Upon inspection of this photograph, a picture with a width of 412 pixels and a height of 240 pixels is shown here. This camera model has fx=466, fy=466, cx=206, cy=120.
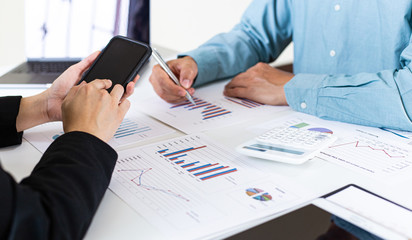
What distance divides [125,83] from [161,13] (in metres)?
2.14

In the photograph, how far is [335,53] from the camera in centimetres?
137

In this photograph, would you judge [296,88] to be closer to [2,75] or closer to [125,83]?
[125,83]

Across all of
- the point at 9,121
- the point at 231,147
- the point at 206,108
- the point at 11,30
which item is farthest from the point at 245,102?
the point at 11,30

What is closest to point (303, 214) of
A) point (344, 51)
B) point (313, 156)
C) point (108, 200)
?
point (313, 156)

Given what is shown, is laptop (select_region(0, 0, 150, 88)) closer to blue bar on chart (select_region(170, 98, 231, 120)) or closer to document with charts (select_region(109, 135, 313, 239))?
blue bar on chart (select_region(170, 98, 231, 120))

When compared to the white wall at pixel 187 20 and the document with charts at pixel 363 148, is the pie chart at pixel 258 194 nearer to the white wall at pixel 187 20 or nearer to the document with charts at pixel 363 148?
the document with charts at pixel 363 148

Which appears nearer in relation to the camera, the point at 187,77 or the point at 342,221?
the point at 342,221

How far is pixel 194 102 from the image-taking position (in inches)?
48.9

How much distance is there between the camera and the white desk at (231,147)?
657 mm

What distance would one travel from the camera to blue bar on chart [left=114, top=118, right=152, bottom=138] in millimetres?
1023

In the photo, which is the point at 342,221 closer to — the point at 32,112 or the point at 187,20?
the point at 32,112

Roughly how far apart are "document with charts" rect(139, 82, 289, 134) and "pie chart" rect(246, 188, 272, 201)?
1.00 ft

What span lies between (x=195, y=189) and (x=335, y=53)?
2.57 ft

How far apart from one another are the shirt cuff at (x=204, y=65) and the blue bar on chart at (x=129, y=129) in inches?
13.2
